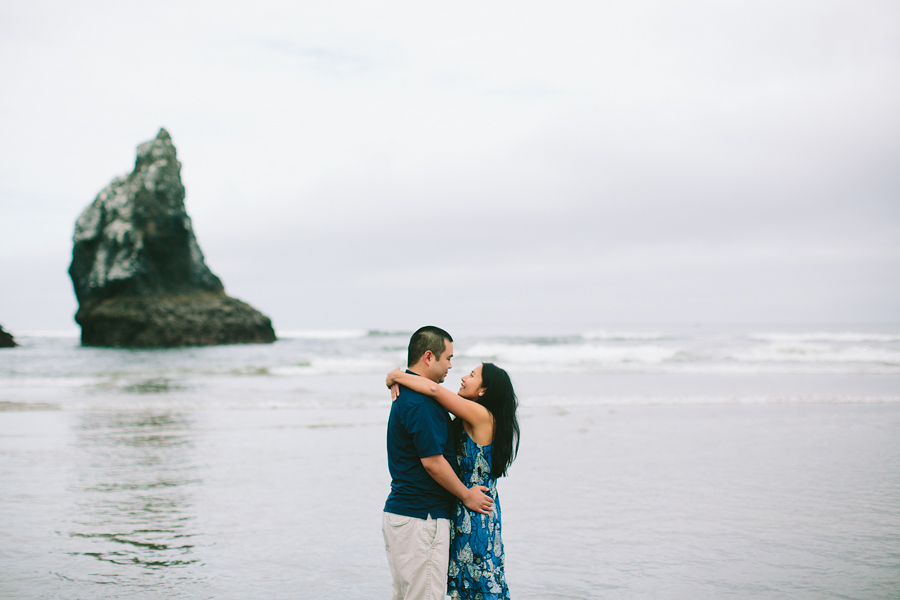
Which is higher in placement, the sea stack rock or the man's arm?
the sea stack rock

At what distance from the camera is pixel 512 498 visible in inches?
250

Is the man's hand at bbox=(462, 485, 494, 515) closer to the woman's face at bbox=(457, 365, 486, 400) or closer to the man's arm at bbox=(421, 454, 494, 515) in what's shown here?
the man's arm at bbox=(421, 454, 494, 515)

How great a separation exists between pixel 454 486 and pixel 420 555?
0.38m

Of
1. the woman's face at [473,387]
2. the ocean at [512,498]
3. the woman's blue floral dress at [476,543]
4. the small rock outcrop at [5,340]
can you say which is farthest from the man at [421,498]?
the small rock outcrop at [5,340]

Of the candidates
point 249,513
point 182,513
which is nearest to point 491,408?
point 249,513

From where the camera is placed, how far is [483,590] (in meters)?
3.00

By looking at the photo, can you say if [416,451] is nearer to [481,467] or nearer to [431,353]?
[481,467]

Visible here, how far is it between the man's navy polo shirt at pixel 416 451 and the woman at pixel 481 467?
0.11 m

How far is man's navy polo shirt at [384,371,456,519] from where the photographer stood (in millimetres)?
2781

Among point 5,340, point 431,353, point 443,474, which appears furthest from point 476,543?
point 5,340

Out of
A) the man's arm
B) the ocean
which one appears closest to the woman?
the man's arm

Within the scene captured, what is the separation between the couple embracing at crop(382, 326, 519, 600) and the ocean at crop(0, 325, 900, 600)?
1.40 m

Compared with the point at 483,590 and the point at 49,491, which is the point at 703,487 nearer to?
the point at 483,590

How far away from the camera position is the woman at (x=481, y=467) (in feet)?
9.88
